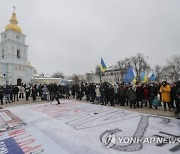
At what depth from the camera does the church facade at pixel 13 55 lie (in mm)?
45125

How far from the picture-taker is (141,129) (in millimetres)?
6477

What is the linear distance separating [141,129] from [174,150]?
1.97m

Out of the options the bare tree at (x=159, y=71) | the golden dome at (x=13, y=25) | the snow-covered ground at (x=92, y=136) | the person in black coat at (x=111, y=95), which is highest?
the golden dome at (x=13, y=25)

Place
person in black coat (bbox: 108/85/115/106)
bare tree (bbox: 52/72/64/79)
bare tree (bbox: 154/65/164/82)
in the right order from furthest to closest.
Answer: bare tree (bbox: 52/72/64/79) < bare tree (bbox: 154/65/164/82) < person in black coat (bbox: 108/85/115/106)

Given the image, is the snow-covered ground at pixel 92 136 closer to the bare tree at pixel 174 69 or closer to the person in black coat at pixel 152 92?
the person in black coat at pixel 152 92

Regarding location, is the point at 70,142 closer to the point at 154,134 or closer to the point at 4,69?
the point at 154,134

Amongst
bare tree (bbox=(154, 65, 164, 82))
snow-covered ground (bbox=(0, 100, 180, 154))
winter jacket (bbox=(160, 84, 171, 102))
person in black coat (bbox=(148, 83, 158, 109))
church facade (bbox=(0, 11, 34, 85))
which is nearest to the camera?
snow-covered ground (bbox=(0, 100, 180, 154))

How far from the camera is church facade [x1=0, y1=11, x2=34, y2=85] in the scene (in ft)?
148

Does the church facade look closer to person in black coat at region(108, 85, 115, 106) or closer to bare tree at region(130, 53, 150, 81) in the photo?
bare tree at region(130, 53, 150, 81)

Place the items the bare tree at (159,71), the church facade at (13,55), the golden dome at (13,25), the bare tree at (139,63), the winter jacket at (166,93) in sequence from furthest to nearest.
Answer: the bare tree at (159,71), the bare tree at (139,63), the golden dome at (13,25), the church facade at (13,55), the winter jacket at (166,93)

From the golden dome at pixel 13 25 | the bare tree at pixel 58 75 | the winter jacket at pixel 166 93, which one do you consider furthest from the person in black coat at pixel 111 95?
the bare tree at pixel 58 75

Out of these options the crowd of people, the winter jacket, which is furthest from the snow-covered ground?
the crowd of people

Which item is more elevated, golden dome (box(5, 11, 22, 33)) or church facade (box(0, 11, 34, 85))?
golden dome (box(5, 11, 22, 33))

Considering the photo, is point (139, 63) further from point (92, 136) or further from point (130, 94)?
point (92, 136)
